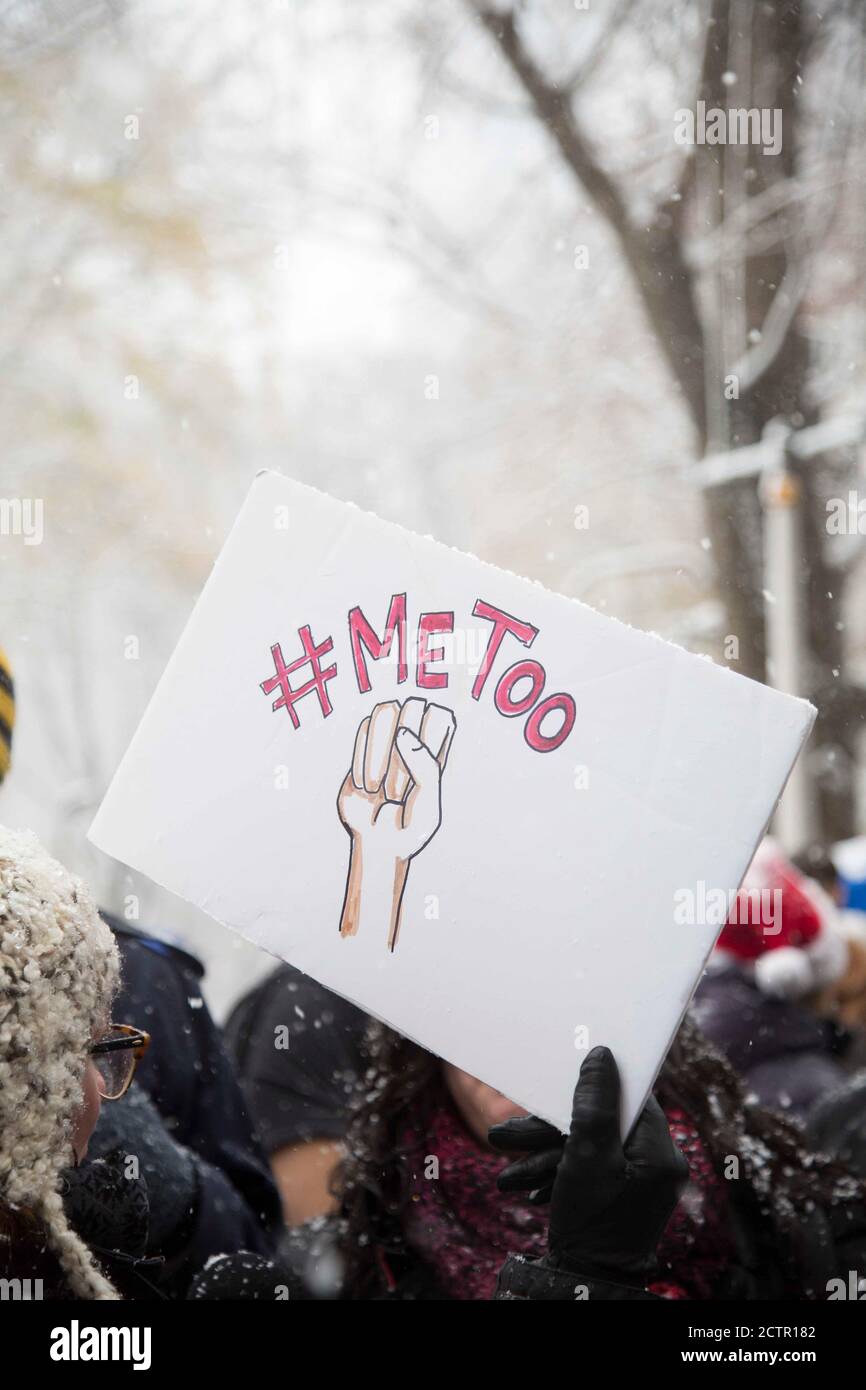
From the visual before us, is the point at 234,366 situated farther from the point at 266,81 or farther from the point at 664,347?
the point at 664,347

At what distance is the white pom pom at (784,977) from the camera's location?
242 centimetres

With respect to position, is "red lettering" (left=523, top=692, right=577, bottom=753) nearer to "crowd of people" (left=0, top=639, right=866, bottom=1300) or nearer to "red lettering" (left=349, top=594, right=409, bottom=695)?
"red lettering" (left=349, top=594, right=409, bottom=695)

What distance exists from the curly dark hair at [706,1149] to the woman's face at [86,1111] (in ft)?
2.07

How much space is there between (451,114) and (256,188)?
0.93 m

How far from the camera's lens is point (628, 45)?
3.76 m

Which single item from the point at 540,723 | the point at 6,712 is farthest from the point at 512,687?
the point at 6,712

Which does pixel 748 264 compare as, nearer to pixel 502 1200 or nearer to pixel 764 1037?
pixel 764 1037

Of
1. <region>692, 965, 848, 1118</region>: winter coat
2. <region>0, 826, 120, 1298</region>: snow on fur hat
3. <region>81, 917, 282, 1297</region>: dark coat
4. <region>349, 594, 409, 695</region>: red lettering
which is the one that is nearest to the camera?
<region>0, 826, 120, 1298</region>: snow on fur hat

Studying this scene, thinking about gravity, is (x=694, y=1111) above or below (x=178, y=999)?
below

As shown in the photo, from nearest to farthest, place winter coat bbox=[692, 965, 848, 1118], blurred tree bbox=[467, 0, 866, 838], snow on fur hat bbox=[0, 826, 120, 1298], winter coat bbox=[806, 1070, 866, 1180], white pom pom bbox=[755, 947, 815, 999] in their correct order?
snow on fur hat bbox=[0, 826, 120, 1298]
winter coat bbox=[806, 1070, 866, 1180]
winter coat bbox=[692, 965, 848, 1118]
white pom pom bbox=[755, 947, 815, 999]
blurred tree bbox=[467, 0, 866, 838]

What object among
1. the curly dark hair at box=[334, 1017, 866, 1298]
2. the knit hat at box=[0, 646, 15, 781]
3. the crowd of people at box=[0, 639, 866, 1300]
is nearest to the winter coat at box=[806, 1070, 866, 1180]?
the crowd of people at box=[0, 639, 866, 1300]

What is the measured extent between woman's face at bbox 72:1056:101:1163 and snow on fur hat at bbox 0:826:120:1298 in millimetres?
14

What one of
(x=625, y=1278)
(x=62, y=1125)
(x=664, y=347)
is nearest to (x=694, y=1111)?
(x=625, y=1278)

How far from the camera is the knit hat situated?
1556 millimetres
